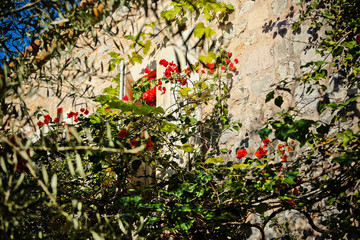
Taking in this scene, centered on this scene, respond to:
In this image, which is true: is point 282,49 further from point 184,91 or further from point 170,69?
point 170,69

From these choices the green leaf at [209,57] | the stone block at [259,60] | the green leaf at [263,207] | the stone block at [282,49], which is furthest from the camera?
the green leaf at [209,57]

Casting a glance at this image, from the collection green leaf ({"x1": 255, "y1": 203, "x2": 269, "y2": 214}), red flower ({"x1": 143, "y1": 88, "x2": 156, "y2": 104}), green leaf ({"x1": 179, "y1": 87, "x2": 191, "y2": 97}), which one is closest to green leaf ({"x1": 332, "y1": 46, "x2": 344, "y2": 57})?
green leaf ({"x1": 255, "y1": 203, "x2": 269, "y2": 214})

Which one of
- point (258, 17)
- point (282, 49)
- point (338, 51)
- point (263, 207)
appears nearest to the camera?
point (263, 207)

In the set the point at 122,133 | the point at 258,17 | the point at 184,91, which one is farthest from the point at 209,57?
the point at 122,133

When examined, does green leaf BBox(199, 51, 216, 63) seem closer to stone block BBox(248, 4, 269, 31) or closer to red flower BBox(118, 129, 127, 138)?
stone block BBox(248, 4, 269, 31)

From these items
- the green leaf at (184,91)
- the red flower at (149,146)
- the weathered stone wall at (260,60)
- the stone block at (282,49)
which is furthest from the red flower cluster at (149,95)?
the stone block at (282,49)

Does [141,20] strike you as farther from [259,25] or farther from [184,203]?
[184,203]

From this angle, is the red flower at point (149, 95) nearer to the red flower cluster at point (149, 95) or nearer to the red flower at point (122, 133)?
the red flower cluster at point (149, 95)

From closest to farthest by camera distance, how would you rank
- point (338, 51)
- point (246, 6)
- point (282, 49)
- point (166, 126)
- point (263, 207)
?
point (263, 207), point (338, 51), point (166, 126), point (282, 49), point (246, 6)

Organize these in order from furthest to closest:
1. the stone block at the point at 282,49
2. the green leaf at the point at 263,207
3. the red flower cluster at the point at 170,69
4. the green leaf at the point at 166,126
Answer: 1. the red flower cluster at the point at 170,69
2. the stone block at the point at 282,49
3. the green leaf at the point at 166,126
4. the green leaf at the point at 263,207

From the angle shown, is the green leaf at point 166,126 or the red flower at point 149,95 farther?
the red flower at point 149,95

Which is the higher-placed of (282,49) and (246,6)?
(246,6)

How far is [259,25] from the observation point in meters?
2.75

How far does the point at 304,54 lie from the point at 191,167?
3.94 feet
